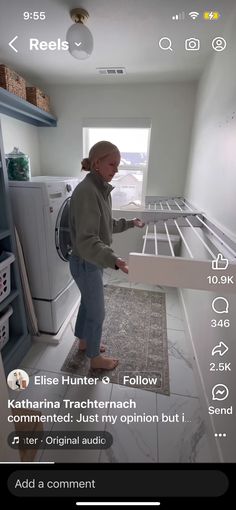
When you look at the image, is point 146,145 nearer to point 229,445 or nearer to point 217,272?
point 217,272

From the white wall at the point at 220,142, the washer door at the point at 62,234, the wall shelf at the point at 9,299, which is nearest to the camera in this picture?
the white wall at the point at 220,142

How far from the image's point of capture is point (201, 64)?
163cm

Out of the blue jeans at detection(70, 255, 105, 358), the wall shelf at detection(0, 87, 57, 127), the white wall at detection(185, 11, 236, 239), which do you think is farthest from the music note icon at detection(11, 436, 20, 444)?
the wall shelf at detection(0, 87, 57, 127)

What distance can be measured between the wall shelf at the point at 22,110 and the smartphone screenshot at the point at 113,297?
0.06 ft

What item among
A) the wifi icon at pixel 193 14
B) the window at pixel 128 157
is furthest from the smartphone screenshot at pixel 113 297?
the window at pixel 128 157

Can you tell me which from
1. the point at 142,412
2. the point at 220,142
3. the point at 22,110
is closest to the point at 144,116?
the point at 22,110

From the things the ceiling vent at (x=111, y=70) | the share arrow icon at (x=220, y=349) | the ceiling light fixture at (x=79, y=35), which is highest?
the ceiling vent at (x=111, y=70)

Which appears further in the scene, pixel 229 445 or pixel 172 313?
pixel 172 313

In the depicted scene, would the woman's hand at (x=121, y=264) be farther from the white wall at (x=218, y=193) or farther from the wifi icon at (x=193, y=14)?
the wifi icon at (x=193, y=14)

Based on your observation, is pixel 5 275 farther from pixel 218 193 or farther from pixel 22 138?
pixel 22 138

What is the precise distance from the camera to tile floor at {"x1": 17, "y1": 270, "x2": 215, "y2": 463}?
3.04ft

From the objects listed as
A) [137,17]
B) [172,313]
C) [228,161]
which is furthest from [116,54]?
[172,313]

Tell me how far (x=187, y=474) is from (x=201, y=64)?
2.28 metres

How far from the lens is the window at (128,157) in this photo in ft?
7.77
